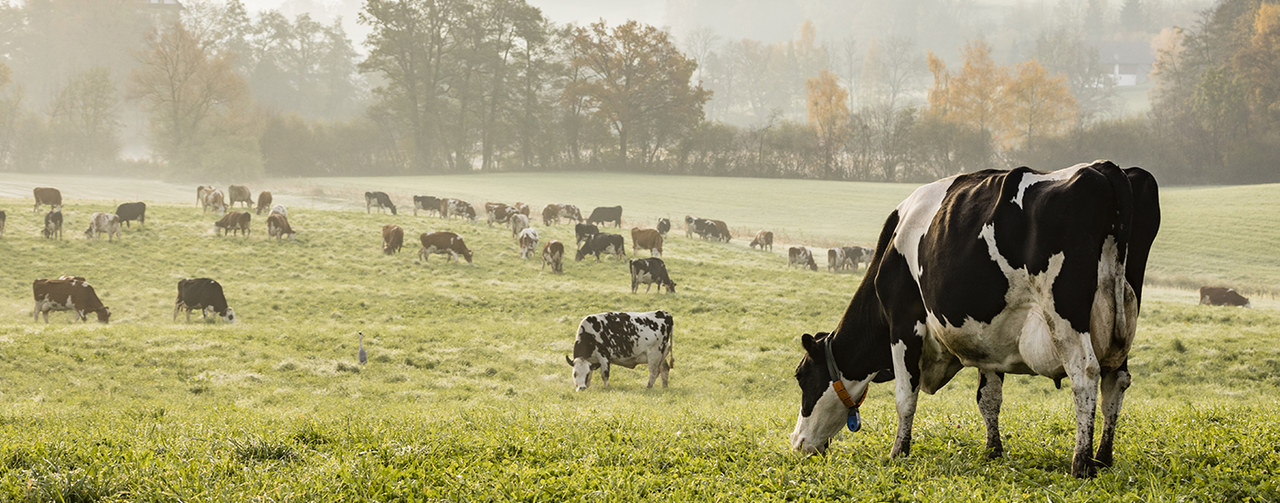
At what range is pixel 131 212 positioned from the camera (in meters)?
32.1

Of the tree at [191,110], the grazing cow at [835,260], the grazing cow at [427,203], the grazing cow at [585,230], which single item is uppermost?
the tree at [191,110]

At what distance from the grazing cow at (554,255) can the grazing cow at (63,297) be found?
48.4 feet

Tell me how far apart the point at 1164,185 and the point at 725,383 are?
64301 mm

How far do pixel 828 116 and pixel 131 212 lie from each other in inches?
2545

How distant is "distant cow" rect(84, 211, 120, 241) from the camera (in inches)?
1176

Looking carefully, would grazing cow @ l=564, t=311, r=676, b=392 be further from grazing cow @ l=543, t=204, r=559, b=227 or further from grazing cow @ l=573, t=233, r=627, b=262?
grazing cow @ l=543, t=204, r=559, b=227

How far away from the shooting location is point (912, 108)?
73500mm

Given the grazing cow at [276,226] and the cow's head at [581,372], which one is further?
the grazing cow at [276,226]

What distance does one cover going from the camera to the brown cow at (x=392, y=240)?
105ft

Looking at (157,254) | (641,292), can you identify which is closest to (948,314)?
(641,292)

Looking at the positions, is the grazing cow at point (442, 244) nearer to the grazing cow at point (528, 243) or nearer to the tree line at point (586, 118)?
the grazing cow at point (528, 243)

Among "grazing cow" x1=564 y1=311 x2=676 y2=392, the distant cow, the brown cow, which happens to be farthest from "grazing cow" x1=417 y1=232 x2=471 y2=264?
"grazing cow" x1=564 y1=311 x2=676 y2=392

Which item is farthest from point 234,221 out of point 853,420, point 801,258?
point 853,420

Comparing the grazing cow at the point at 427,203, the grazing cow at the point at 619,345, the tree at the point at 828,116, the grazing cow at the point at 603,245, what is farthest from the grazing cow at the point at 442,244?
the tree at the point at 828,116
